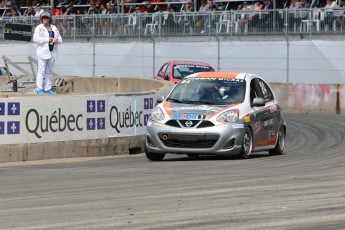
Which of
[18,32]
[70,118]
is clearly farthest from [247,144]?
[18,32]

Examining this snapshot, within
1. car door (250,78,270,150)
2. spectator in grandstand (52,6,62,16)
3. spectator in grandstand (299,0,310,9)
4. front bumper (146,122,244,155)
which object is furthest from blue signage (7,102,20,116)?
spectator in grandstand (52,6,62,16)

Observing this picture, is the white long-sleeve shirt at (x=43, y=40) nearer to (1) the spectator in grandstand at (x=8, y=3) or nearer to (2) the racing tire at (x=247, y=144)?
(2) the racing tire at (x=247, y=144)

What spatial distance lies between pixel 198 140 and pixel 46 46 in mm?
7388

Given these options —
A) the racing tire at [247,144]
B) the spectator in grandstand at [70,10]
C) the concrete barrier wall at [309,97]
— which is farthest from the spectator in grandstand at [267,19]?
the racing tire at [247,144]

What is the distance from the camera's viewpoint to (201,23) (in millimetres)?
36531

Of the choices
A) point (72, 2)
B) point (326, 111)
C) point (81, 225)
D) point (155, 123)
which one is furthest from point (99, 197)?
point (72, 2)

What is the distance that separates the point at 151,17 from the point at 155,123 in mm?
20191

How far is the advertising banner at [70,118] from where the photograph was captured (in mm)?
17656

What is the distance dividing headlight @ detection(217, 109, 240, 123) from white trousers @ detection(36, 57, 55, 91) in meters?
7.31

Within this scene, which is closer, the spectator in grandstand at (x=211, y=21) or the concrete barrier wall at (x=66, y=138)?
the concrete barrier wall at (x=66, y=138)

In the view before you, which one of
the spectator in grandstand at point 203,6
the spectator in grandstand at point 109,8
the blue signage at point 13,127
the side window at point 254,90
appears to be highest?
the spectator in grandstand at point 203,6

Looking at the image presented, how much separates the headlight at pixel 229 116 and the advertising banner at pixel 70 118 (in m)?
2.64

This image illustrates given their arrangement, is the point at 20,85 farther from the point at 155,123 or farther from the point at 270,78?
the point at 155,123

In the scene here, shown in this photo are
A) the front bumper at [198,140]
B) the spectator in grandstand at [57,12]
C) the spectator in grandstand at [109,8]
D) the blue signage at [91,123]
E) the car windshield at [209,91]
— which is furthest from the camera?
the spectator in grandstand at [57,12]
